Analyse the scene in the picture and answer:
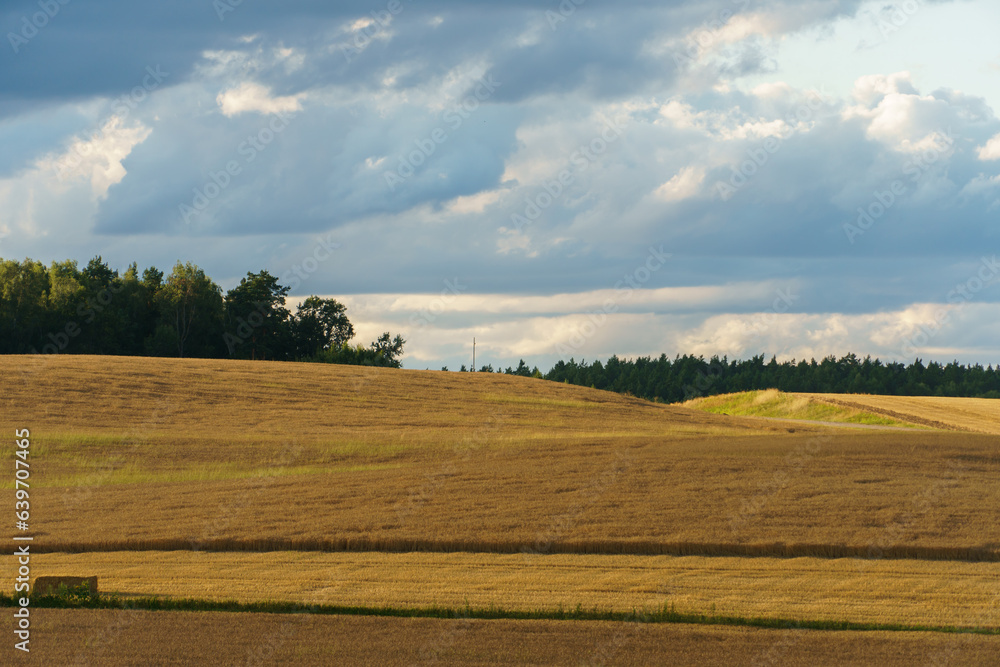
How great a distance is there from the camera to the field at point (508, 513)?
497 inches

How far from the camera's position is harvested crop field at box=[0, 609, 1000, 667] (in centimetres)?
952

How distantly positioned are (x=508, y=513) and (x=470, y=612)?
20.9 ft

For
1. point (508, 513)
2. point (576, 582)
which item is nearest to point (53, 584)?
point (576, 582)

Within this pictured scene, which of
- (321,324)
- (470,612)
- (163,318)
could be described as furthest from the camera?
(321,324)

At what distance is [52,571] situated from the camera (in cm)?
1433

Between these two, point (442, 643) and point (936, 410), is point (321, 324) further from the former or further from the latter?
point (442, 643)

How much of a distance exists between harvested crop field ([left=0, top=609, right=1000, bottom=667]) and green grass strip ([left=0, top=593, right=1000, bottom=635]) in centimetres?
32

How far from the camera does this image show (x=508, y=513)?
703 inches

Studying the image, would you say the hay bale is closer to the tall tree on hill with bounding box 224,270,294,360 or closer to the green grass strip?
the green grass strip

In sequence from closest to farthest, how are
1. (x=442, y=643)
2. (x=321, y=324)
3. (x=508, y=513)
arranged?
(x=442, y=643) → (x=508, y=513) → (x=321, y=324)

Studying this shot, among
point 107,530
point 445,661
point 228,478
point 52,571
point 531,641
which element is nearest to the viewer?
point 445,661

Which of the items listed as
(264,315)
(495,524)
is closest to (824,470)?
(495,524)

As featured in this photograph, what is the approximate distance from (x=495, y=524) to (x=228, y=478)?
29.4 feet

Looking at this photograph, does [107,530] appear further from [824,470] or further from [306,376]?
[306,376]
